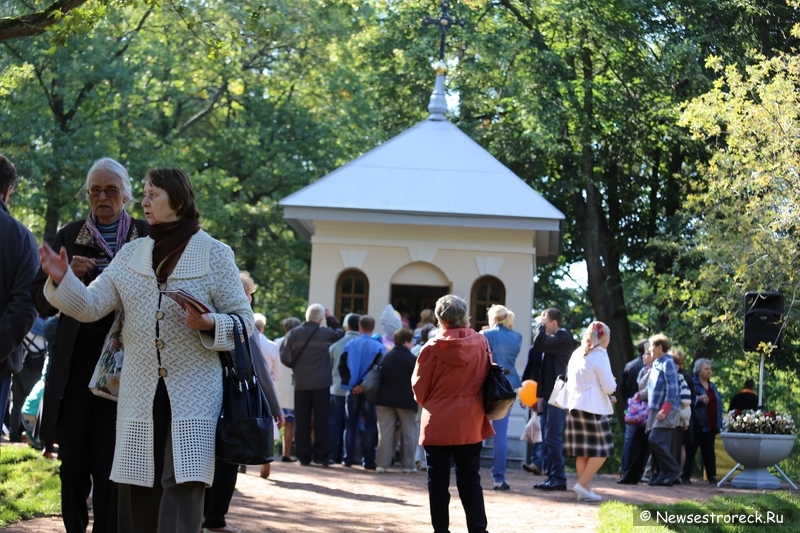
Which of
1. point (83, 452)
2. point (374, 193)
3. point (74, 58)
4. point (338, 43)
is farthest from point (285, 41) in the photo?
point (83, 452)

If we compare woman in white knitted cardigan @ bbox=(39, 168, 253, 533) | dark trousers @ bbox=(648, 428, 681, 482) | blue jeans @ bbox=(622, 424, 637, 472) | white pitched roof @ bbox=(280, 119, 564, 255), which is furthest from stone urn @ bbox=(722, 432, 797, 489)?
woman in white knitted cardigan @ bbox=(39, 168, 253, 533)

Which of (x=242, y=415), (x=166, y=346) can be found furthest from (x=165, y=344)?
(x=242, y=415)

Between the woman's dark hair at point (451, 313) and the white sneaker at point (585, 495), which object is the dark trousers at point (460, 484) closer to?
the woman's dark hair at point (451, 313)

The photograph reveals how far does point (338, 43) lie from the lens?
3117cm

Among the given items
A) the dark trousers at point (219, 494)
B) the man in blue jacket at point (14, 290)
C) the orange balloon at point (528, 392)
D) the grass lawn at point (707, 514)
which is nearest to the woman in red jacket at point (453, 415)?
the dark trousers at point (219, 494)

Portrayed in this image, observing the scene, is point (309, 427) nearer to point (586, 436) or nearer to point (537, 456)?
point (537, 456)

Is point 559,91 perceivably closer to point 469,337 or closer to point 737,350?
point 737,350

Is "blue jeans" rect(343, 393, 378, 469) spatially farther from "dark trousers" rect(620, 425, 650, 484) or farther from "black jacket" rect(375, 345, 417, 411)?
"dark trousers" rect(620, 425, 650, 484)

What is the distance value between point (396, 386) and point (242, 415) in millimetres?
9070

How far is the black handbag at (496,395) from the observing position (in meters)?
7.83

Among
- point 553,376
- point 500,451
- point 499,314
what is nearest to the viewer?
point 500,451

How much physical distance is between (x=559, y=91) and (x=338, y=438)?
12.4 metres

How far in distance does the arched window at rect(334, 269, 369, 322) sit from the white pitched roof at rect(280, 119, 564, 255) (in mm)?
1083

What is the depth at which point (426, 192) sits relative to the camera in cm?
1905
